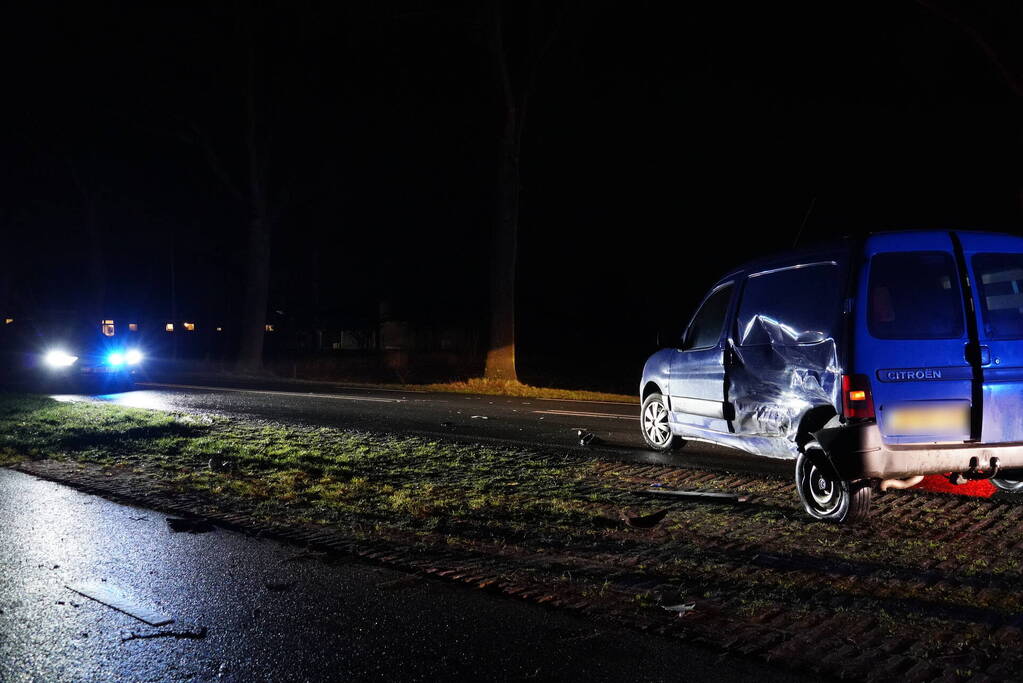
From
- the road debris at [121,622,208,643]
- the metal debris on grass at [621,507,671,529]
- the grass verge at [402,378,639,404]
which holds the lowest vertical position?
the road debris at [121,622,208,643]

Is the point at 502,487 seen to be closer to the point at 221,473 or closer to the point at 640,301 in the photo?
the point at 221,473

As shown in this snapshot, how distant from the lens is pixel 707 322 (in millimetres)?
9688

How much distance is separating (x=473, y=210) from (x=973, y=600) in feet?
133

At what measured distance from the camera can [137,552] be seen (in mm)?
6184

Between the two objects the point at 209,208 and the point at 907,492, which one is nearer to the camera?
the point at 907,492

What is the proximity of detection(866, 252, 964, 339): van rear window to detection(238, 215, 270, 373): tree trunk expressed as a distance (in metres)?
28.2

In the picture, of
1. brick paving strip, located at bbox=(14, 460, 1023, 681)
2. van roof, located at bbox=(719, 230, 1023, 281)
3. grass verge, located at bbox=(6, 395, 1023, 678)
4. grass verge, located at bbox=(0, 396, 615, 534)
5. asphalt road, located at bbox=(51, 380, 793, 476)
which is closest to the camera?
brick paving strip, located at bbox=(14, 460, 1023, 681)

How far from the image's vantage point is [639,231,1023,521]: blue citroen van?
6.43 m

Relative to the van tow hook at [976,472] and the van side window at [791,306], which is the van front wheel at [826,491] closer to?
the van tow hook at [976,472]

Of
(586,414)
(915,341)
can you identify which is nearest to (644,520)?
(915,341)

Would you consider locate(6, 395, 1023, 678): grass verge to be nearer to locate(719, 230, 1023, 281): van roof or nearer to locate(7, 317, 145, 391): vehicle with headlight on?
locate(719, 230, 1023, 281): van roof

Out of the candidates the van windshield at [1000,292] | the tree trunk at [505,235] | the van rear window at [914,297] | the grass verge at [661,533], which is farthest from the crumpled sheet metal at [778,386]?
the tree trunk at [505,235]

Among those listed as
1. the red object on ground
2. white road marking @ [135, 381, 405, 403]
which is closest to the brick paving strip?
the red object on ground

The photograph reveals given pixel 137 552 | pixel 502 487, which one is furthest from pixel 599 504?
pixel 137 552
